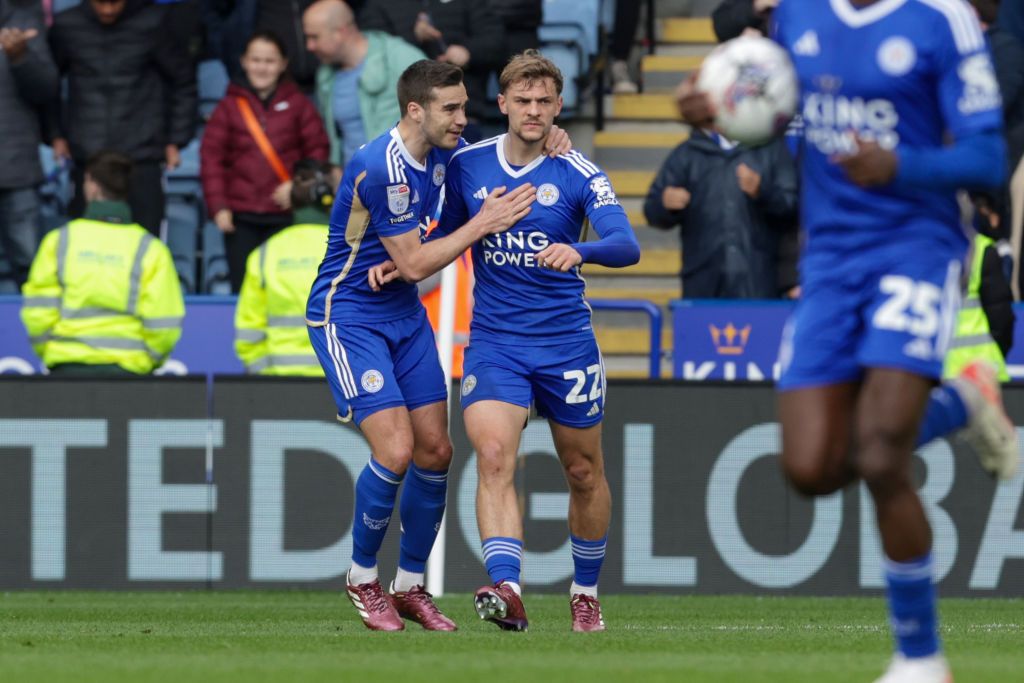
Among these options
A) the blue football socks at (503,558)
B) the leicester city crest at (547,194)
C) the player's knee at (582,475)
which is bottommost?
the blue football socks at (503,558)

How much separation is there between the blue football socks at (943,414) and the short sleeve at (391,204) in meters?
2.81

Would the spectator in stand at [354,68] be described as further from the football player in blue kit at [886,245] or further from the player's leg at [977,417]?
the football player in blue kit at [886,245]

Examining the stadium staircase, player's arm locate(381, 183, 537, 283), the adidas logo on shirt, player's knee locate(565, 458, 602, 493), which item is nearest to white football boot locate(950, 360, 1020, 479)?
the adidas logo on shirt

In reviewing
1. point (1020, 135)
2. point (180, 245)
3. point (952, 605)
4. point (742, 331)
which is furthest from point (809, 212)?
point (180, 245)

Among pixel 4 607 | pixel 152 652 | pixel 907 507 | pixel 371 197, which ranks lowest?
pixel 4 607

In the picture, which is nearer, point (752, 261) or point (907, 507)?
point (907, 507)

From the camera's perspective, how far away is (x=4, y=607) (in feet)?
35.7

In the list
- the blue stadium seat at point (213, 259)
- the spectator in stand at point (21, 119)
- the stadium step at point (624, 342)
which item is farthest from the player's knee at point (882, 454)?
the spectator in stand at point (21, 119)

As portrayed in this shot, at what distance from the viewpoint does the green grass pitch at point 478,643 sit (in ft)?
21.1

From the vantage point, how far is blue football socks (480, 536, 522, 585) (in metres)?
8.64

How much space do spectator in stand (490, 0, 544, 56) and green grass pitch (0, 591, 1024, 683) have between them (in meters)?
5.31

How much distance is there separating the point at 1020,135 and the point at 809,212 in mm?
8151

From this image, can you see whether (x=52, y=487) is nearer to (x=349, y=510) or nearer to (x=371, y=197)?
(x=349, y=510)

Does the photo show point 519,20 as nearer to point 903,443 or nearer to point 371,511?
point 371,511
